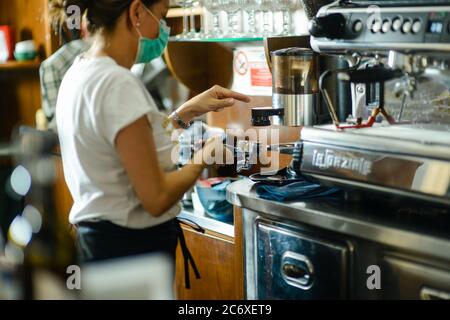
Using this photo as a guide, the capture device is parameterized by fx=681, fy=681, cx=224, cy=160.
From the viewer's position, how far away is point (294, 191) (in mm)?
1844

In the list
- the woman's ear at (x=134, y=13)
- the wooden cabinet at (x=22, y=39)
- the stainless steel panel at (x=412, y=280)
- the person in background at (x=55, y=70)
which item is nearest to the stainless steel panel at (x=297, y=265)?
the stainless steel panel at (x=412, y=280)

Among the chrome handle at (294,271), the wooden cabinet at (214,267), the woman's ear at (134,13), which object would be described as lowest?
the wooden cabinet at (214,267)

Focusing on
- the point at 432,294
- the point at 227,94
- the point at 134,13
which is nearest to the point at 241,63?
the point at 227,94

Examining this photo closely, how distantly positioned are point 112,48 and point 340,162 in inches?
23.9

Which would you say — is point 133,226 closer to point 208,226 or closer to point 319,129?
point 319,129

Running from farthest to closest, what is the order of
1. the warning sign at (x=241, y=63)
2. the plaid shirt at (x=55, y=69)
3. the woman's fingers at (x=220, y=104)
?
1. the plaid shirt at (x=55, y=69)
2. the warning sign at (x=241, y=63)
3. the woman's fingers at (x=220, y=104)

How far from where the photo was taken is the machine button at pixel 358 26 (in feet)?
5.69

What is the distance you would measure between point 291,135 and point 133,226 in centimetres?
90

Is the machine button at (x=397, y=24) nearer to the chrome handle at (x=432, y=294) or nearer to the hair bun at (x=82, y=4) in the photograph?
the chrome handle at (x=432, y=294)

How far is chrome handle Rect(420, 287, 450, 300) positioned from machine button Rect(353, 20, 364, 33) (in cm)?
67

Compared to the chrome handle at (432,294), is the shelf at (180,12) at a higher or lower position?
higher

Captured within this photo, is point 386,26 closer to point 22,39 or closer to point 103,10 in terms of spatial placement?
point 103,10

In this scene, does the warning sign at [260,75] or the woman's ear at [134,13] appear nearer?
the woman's ear at [134,13]
